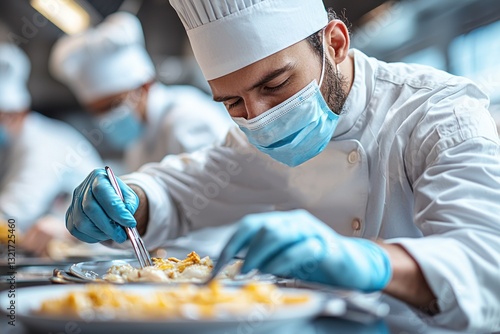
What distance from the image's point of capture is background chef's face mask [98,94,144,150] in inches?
124

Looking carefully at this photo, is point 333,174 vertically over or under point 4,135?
over

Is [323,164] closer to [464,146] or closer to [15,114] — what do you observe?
[464,146]

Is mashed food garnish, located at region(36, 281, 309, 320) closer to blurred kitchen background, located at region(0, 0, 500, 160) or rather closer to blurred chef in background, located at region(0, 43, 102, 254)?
blurred kitchen background, located at region(0, 0, 500, 160)

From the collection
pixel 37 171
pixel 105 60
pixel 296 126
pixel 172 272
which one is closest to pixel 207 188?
pixel 296 126

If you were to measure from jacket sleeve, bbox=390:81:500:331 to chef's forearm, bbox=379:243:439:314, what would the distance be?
0.06 feet

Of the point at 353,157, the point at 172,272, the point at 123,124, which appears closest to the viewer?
the point at 172,272

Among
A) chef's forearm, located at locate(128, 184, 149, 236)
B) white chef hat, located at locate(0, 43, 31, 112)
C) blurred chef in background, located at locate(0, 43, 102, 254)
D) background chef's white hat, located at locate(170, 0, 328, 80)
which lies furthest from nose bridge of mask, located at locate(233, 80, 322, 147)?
white chef hat, located at locate(0, 43, 31, 112)

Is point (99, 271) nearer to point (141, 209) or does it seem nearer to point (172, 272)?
point (172, 272)

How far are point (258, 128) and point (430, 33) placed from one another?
3.07 m

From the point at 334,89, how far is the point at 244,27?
0.96ft

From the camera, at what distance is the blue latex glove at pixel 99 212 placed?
148 centimetres

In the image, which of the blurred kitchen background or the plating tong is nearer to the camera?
the plating tong

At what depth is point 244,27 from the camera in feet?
4.65

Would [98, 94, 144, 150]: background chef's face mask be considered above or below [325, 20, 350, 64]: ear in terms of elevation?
below
